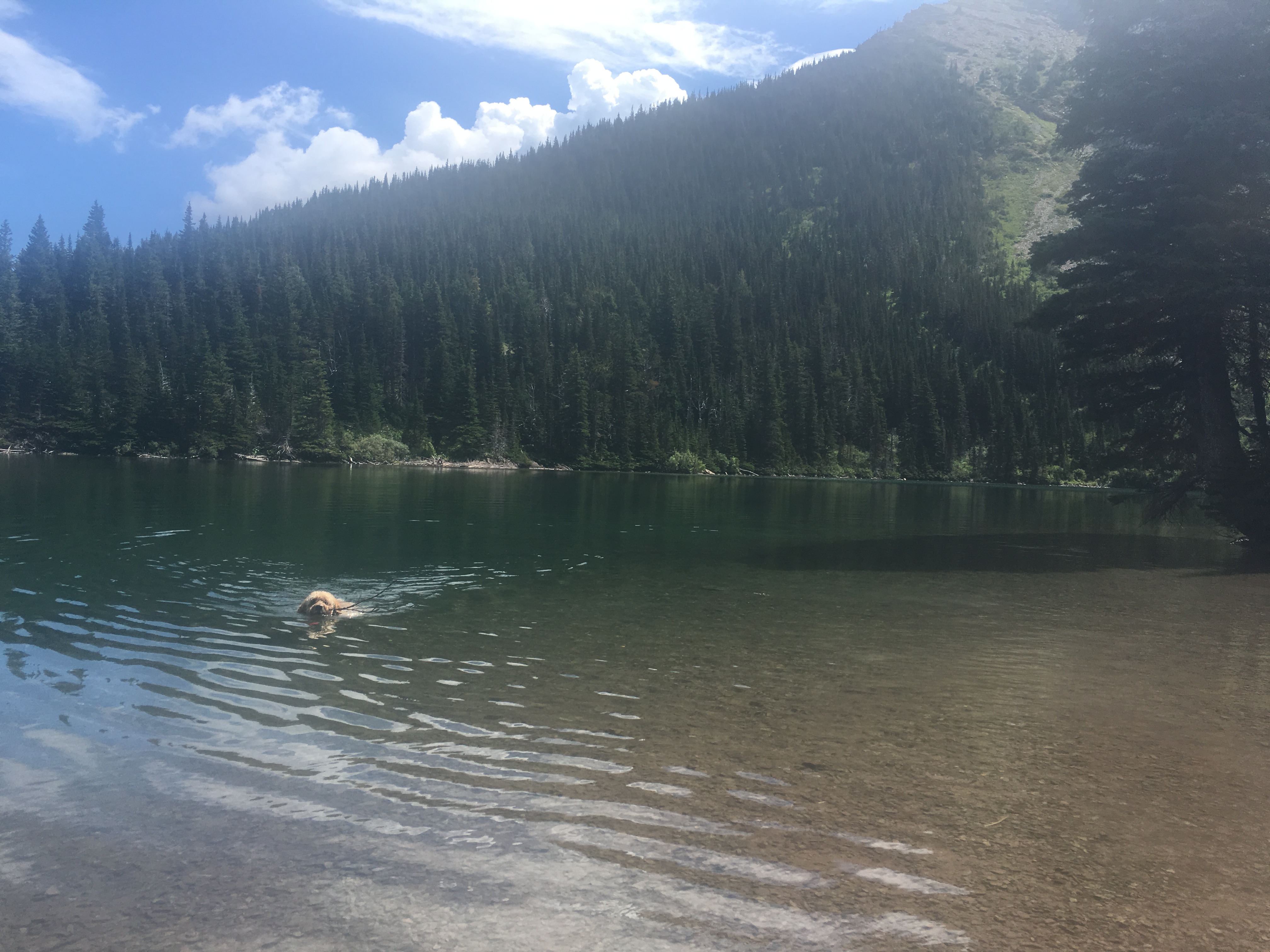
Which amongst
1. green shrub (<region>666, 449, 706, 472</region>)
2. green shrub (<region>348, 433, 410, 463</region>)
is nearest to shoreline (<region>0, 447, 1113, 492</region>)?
green shrub (<region>348, 433, 410, 463</region>)

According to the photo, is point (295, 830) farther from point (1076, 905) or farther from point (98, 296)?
point (98, 296)

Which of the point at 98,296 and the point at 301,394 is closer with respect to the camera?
the point at 301,394

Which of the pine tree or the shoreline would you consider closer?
the pine tree

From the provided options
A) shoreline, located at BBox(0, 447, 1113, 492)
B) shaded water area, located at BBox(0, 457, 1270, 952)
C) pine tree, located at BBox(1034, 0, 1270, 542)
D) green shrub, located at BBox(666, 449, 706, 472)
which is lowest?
shaded water area, located at BBox(0, 457, 1270, 952)

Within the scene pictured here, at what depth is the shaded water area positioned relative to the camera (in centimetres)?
562

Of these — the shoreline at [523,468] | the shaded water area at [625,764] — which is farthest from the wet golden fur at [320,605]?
the shoreline at [523,468]

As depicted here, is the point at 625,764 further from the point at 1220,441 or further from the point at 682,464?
the point at 682,464

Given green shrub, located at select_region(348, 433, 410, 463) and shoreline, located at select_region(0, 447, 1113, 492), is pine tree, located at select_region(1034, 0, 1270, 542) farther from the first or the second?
green shrub, located at select_region(348, 433, 410, 463)

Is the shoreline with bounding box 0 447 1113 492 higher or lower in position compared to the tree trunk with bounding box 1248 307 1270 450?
lower

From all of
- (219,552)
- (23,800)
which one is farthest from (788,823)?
(219,552)

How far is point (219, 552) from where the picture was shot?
25.8 metres

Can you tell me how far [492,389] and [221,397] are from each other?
42892 mm

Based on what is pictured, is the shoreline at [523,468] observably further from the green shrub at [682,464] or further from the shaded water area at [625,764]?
the shaded water area at [625,764]

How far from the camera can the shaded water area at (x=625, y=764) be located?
18.4ft
